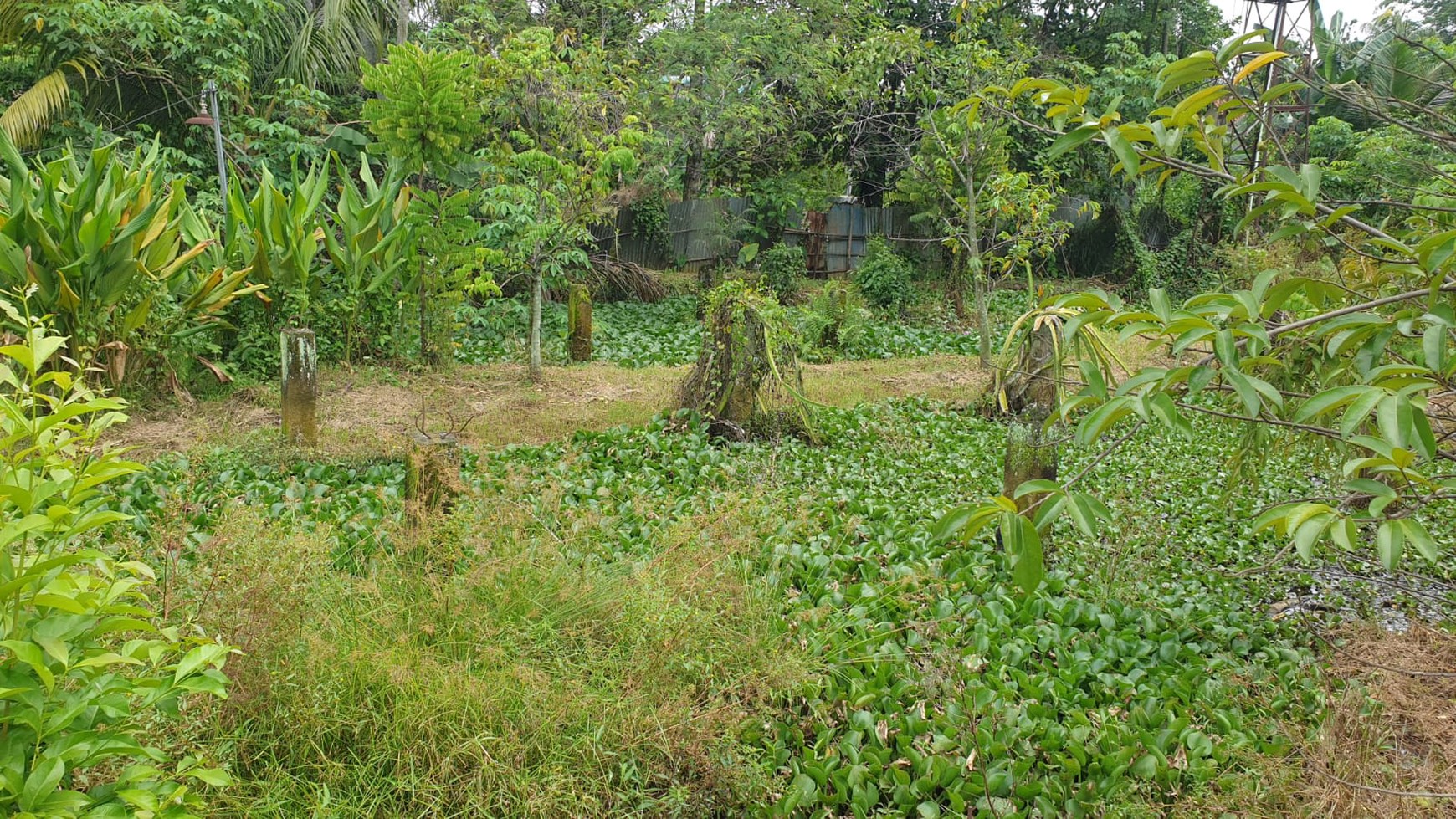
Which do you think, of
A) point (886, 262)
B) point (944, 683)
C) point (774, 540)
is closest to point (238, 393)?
point (774, 540)

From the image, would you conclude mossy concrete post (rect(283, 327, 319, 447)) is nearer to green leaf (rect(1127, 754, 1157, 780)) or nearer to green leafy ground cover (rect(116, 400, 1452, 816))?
green leafy ground cover (rect(116, 400, 1452, 816))

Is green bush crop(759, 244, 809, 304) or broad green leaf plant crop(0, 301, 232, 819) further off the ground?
green bush crop(759, 244, 809, 304)

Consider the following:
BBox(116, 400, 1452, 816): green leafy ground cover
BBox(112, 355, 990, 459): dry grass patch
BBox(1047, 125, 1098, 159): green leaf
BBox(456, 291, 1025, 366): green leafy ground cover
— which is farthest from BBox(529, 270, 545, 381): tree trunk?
BBox(1047, 125, 1098, 159): green leaf

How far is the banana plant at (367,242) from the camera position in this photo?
7.89m

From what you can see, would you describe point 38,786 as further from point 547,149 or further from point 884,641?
point 547,149

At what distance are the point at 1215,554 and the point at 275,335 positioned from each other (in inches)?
264

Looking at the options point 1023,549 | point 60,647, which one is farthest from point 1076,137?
point 60,647

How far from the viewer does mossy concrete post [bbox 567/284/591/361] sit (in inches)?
377

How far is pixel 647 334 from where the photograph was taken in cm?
1120

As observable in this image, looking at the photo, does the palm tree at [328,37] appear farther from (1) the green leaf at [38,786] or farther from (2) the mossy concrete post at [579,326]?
(1) the green leaf at [38,786]

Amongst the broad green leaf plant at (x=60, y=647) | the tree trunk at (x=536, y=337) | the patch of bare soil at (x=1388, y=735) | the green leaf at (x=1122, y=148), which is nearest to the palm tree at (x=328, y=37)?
the tree trunk at (x=536, y=337)

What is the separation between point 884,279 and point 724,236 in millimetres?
2395

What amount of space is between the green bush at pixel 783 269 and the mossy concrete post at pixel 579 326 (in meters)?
3.59

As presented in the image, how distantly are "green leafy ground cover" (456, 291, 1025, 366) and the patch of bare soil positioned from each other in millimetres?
6973
